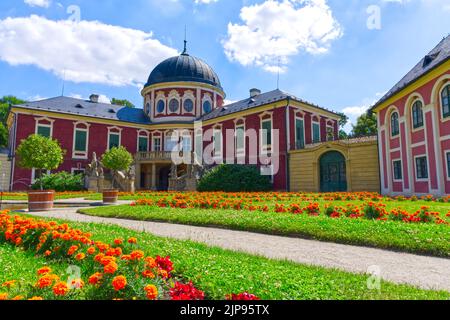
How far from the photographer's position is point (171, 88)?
1439 inches

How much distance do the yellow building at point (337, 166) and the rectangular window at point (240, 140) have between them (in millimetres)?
5568

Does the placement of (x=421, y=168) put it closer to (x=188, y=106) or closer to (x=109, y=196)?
(x=109, y=196)

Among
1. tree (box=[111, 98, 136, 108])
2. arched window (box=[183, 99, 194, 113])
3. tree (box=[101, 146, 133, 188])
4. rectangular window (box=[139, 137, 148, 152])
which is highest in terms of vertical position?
tree (box=[111, 98, 136, 108])

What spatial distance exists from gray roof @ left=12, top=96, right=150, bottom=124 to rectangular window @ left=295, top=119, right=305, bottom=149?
63.5 feet

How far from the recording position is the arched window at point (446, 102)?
14305 mm

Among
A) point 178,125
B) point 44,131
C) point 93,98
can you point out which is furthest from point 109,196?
point 93,98

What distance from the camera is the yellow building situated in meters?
21.0

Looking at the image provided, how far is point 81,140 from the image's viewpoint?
3183 centimetres

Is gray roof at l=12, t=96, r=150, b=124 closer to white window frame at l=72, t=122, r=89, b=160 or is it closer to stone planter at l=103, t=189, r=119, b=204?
white window frame at l=72, t=122, r=89, b=160

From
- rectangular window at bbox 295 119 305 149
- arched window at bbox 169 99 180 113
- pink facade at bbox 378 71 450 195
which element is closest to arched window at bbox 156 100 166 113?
arched window at bbox 169 99 180 113

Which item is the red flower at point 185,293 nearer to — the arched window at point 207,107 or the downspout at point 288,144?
the downspout at point 288,144

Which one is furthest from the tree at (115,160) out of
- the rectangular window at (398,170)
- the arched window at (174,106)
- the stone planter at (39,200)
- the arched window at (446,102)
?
the arched window at (446,102)

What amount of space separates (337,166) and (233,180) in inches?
325

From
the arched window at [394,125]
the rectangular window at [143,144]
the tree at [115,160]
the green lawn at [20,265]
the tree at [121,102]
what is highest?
the tree at [121,102]
